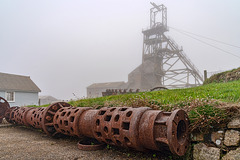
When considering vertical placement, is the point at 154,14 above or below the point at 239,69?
above

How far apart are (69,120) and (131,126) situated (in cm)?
164

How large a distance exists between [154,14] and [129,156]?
101 ft

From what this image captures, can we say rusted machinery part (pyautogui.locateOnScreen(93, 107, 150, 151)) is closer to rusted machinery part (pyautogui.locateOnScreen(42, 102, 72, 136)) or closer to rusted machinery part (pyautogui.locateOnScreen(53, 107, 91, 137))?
rusted machinery part (pyautogui.locateOnScreen(53, 107, 91, 137))

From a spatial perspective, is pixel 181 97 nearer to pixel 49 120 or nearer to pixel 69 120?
pixel 69 120

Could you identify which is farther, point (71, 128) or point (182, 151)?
point (71, 128)

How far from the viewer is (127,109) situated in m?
2.93

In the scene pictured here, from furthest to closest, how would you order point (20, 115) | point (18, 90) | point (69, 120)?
point (18, 90) → point (20, 115) → point (69, 120)

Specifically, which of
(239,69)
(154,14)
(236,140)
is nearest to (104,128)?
(236,140)

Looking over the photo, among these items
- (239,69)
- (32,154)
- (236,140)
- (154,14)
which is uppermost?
(154,14)

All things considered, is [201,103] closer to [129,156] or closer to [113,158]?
[129,156]

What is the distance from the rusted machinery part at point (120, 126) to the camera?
101 inches

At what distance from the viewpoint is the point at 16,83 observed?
2325 centimetres

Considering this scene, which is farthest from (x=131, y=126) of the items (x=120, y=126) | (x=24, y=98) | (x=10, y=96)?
(x=24, y=98)

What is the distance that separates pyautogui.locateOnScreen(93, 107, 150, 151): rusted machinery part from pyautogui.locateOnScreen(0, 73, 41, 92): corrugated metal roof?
21569mm
